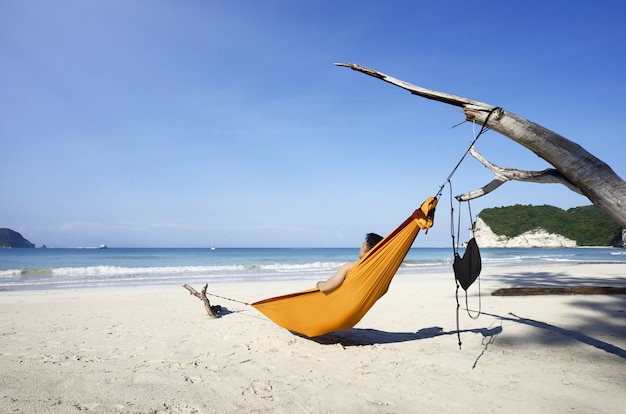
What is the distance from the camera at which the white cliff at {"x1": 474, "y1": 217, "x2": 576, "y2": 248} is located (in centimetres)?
6203

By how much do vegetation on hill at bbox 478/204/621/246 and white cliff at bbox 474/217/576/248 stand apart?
68 cm

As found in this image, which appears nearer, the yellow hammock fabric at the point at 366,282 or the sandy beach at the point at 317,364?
the sandy beach at the point at 317,364

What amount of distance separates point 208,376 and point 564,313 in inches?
200

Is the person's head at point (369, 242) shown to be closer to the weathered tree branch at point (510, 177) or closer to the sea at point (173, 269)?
the weathered tree branch at point (510, 177)

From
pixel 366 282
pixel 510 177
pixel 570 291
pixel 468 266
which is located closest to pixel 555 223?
pixel 570 291

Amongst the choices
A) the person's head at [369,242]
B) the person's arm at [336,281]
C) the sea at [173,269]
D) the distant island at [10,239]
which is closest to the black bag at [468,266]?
the person's head at [369,242]

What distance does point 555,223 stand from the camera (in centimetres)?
6334

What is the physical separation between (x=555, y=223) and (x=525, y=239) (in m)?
5.44

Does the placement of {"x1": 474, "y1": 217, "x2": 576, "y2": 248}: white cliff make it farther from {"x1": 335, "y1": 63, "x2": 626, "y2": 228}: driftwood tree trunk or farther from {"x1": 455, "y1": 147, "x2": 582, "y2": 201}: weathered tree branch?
{"x1": 335, "y1": 63, "x2": 626, "y2": 228}: driftwood tree trunk

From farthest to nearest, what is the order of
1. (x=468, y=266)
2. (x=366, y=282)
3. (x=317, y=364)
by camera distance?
(x=468, y=266), (x=366, y=282), (x=317, y=364)

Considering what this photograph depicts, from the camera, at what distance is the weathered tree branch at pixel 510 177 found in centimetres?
248

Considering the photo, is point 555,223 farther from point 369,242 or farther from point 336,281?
point 336,281

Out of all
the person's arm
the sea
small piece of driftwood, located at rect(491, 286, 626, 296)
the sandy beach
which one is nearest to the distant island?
the sea

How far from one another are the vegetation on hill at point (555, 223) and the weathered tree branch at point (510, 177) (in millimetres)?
69811
